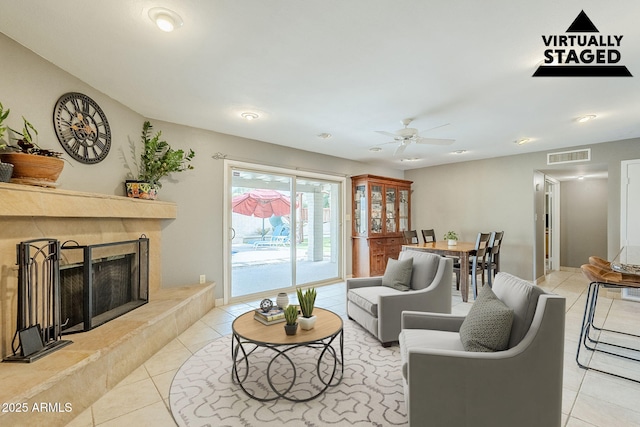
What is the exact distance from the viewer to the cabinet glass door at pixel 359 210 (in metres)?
6.11

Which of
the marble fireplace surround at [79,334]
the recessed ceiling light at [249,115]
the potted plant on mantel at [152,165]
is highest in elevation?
the recessed ceiling light at [249,115]

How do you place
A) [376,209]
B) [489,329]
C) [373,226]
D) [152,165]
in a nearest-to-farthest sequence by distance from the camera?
[489,329]
[152,165]
[373,226]
[376,209]

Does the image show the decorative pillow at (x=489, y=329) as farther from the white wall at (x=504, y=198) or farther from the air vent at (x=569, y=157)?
the air vent at (x=569, y=157)

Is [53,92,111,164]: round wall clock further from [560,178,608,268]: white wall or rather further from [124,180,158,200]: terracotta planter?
[560,178,608,268]: white wall

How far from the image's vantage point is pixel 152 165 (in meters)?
3.45

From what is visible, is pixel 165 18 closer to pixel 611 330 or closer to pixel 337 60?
pixel 337 60

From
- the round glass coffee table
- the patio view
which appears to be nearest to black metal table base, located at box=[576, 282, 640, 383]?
the round glass coffee table

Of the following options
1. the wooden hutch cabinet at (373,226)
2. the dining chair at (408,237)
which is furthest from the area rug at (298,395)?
the wooden hutch cabinet at (373,226)

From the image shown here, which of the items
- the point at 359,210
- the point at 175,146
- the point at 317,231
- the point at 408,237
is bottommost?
the point at 408,237

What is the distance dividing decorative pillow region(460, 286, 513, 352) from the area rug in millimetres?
703

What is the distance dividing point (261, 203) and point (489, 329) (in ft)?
12.7

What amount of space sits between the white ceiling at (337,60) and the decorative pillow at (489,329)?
1779mm

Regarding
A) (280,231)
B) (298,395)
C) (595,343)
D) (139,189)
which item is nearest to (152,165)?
(139,189)

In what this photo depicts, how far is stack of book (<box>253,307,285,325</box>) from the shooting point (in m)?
2.39
